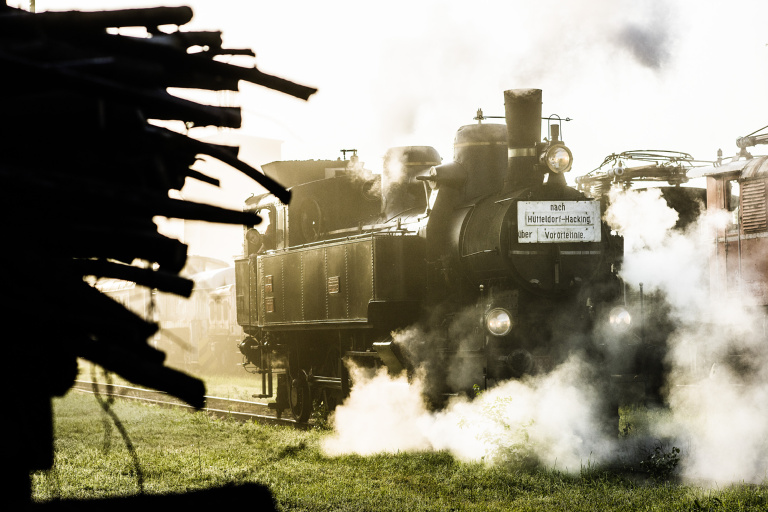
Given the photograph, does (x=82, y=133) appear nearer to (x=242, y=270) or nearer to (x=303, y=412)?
(x=303, y=412)

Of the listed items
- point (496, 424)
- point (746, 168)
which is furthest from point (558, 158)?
point (746, 168)

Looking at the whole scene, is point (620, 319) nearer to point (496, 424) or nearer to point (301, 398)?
point (496, 424)

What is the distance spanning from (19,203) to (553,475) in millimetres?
6453

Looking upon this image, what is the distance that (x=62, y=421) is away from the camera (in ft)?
45.0

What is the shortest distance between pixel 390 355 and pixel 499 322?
5.05 feet

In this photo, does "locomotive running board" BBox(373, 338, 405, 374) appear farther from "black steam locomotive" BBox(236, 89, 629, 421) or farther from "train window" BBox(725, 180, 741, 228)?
→ "train window" BBox(725, 180, 741, 228)

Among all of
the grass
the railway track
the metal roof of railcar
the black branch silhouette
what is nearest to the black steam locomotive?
the railway track

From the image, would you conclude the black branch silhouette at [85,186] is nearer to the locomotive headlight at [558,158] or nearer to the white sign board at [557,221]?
the white sign board at [557,221]

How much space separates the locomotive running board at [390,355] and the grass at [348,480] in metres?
1.25

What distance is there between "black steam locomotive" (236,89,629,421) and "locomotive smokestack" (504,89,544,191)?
0.01 metres

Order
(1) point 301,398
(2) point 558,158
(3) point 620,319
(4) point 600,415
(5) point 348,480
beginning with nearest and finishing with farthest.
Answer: (5) point 348,480 < (4) point 600,415 < (3) point 620,319 < (2) point 558,158 < (1) point 301,398

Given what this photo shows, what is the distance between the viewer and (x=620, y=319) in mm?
9805

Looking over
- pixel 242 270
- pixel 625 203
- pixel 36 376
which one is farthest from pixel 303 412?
pixel 36 376

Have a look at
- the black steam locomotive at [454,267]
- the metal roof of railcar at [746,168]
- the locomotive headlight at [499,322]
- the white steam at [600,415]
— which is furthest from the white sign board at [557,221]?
the metal roof of railcar at [746,168]
